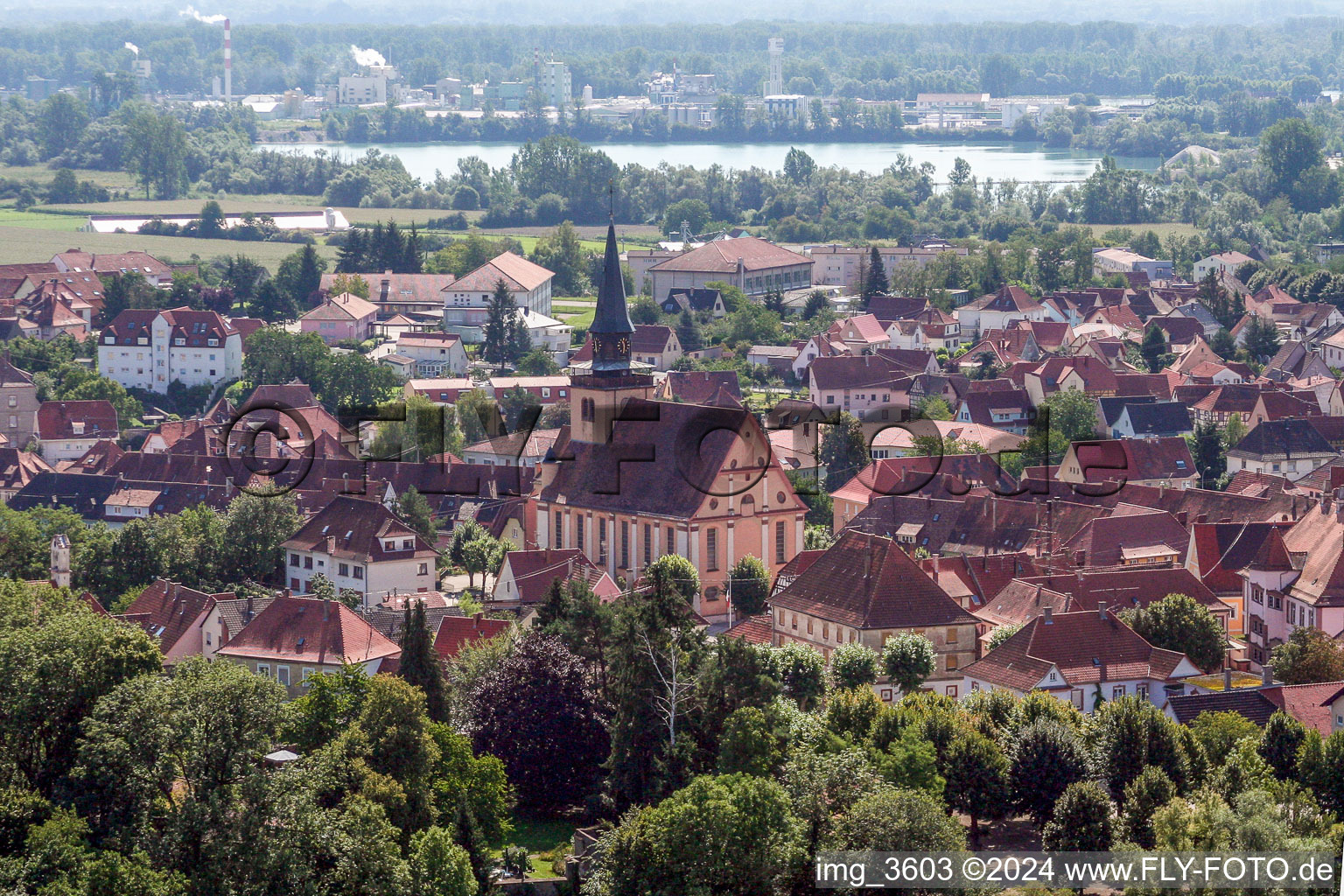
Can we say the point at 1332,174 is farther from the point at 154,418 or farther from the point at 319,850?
the point at 319,850

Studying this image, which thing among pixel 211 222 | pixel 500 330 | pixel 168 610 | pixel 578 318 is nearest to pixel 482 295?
pixel 578 318

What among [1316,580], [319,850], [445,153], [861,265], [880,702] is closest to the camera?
[319,850]

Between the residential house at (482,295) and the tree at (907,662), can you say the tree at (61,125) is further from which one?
the tree at (907,662)

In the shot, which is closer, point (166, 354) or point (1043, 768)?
point (1043, 768)

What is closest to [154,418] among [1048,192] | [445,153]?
[1048,192]

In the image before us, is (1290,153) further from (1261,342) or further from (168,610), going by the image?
(168,610)
